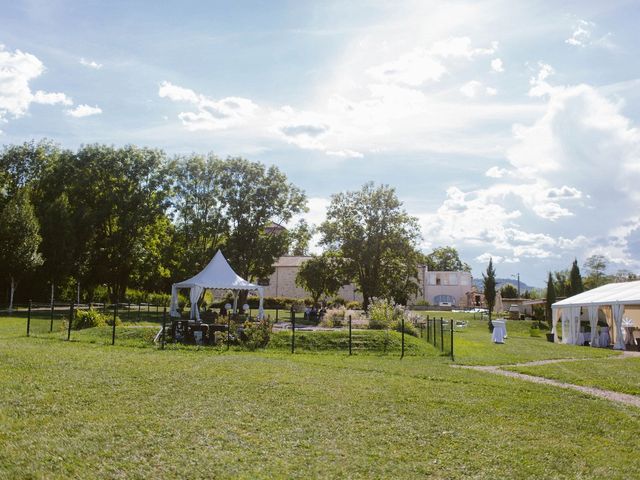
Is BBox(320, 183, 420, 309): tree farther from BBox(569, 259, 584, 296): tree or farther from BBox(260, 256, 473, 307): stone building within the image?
BBox(260, 256, 473, 307): stone building

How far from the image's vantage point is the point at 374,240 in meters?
45.8

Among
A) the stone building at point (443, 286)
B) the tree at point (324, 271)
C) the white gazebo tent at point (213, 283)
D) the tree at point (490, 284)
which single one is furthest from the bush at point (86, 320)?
the stone building at point (443, 286)

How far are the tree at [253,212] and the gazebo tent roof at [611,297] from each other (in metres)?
21.5

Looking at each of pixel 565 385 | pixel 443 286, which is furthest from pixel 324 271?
pixel 565 385

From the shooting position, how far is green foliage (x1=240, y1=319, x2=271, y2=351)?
17750 millimetres

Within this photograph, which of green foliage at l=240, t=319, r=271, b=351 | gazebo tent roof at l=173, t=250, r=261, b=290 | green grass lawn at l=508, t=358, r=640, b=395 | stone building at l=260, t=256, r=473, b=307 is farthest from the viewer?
stone building at l=260, t=256, r=473, b=307

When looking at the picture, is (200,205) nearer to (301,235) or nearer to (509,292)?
(301,235)

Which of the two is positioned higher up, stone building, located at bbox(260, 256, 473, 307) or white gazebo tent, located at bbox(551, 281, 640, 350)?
A: stone building, located at bbox(260, 256, 473, 307)

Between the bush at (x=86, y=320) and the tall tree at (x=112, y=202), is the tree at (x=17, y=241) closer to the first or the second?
the tall tree at (x=112, y=202)

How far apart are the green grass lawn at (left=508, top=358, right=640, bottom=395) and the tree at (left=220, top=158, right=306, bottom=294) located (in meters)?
29.1

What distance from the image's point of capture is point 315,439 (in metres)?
6.75

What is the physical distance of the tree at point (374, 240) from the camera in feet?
150

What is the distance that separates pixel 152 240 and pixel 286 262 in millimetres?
28060

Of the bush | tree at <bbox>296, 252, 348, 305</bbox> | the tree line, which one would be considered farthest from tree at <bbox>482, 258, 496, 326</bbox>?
the bush
